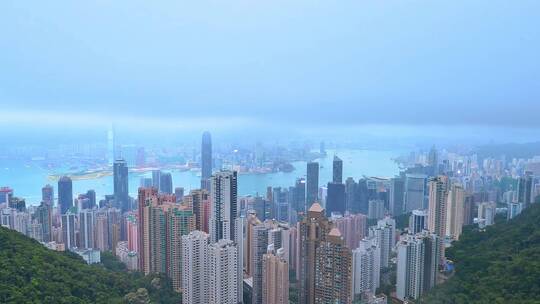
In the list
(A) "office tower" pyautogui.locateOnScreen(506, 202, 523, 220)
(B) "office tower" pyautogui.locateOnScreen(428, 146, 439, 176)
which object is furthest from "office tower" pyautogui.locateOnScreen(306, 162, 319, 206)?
(A) "office tower" pyautogui.locateOnScreen(506, 202, 523, 220)

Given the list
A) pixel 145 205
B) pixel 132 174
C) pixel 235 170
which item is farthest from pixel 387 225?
pixel 132 174

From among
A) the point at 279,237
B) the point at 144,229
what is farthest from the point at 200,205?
the point at 279,237

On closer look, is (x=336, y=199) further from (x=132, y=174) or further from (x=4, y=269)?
(x=4, y=269)

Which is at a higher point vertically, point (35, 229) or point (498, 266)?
point (498, 266)

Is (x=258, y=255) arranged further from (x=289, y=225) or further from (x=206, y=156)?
(x=206, y=156)

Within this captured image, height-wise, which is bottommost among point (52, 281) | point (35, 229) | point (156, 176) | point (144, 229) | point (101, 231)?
point (101, 231)

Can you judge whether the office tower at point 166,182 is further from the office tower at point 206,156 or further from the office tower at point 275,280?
the office tower at point 275,280
